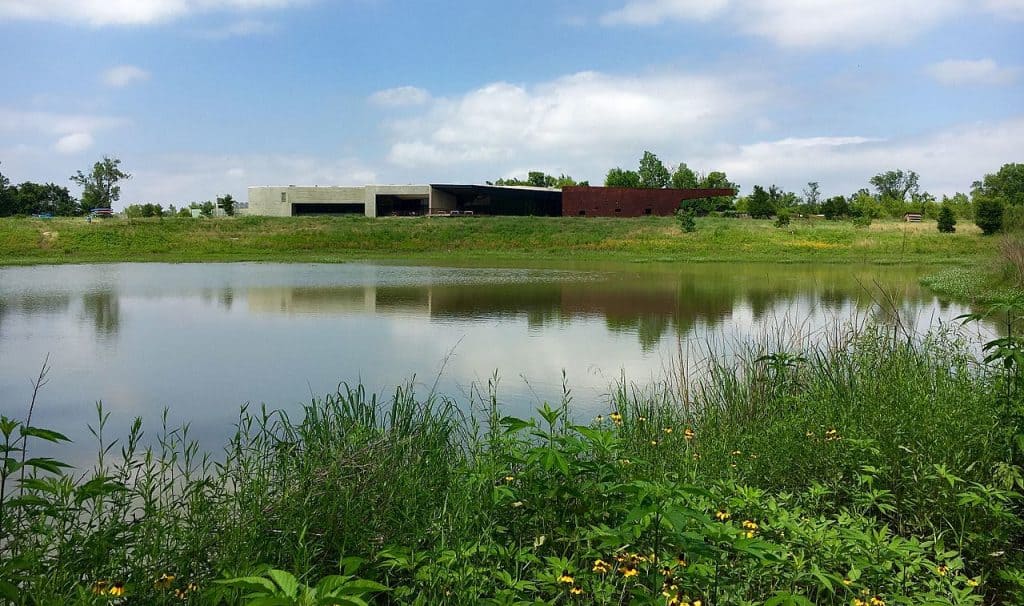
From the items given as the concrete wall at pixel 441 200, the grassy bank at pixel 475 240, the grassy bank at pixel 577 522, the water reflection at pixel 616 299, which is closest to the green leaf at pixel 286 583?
the grassy bank at pixel 577 522

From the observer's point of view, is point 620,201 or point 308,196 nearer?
point 620,201

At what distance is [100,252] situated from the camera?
41.8 meters

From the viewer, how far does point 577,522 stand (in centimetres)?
369

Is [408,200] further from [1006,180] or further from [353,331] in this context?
[1006,180]

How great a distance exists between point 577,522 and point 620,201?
2216 inches

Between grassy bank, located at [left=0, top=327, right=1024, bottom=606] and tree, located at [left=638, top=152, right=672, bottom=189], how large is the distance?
3325 inches

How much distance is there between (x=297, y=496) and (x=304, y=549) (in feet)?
3.07

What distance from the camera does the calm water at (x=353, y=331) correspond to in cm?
922

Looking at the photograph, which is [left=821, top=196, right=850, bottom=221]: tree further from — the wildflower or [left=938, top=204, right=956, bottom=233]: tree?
the wildflower

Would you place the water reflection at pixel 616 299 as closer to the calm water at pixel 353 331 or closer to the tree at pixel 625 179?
the calm water at pixel 353 331

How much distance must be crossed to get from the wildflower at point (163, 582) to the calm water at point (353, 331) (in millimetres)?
4153

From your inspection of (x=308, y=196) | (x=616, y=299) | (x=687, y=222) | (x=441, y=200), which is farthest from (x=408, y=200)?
(x=616, y=299)

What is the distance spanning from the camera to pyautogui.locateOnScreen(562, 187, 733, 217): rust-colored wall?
58656mm

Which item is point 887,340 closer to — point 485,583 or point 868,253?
point 485,583
